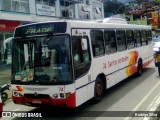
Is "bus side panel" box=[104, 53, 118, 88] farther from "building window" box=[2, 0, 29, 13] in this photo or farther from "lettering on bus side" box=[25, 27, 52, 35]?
"building window" box=[2, 0, 29, 13]

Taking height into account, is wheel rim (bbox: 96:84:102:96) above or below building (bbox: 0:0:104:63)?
below

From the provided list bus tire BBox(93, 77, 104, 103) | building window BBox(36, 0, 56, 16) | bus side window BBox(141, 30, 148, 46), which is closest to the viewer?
bus tire BBox(93, 77, 104, 103)

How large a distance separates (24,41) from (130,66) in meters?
5.93

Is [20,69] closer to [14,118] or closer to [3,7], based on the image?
[14,118]

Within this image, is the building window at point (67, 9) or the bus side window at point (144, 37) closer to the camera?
the bus side window at point (144, 37)

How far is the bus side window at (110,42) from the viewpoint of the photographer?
34.3 ft

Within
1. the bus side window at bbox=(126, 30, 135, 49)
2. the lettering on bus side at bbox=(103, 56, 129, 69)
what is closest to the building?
the bus side window at bbox=(126, 30, 135, 49)

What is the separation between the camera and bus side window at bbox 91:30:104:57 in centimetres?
941

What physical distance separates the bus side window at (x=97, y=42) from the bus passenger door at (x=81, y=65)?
46cm

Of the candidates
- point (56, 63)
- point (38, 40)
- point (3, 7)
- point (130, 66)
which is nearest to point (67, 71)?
point (56, 63)

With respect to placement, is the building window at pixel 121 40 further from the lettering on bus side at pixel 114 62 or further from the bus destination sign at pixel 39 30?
the bus destination sign at pixel 39 30

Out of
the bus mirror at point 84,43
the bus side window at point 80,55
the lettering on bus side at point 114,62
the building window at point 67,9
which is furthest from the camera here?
the building window at point 67,9

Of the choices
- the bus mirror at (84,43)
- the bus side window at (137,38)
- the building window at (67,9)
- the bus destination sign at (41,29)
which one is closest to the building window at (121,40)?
the bus side window at (137,38)

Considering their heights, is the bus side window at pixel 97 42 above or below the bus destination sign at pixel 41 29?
below
